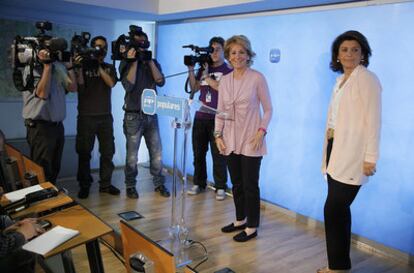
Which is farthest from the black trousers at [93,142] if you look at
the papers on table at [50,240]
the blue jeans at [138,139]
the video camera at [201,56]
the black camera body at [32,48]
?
the papers on table at [50,240]

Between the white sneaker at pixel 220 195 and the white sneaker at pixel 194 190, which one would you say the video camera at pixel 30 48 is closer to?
the white sneaker at pixel 194 190

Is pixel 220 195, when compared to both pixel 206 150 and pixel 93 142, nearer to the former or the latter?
pixel 206 150

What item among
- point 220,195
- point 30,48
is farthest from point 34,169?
point 220,195

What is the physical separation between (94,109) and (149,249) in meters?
2.17

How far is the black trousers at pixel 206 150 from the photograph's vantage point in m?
3.75

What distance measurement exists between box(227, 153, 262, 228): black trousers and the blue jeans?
109 centimetres

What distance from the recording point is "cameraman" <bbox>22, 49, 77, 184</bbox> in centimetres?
303

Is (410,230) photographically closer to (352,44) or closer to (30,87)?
(352,44)

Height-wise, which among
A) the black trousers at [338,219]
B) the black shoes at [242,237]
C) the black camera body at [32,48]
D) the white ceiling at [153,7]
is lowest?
the black shoes at [242,237]

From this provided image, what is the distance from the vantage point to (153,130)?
3689mm

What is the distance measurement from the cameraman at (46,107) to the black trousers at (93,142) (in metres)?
0.25

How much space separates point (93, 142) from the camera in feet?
11.9

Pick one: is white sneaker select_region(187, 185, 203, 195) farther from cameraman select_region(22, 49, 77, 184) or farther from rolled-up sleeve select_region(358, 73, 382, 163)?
rolled-up sleeve select_region(358, 73, 382, 163)

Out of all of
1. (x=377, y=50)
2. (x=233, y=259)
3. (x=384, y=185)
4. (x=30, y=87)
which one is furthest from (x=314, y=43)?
(x=30, y=87)
